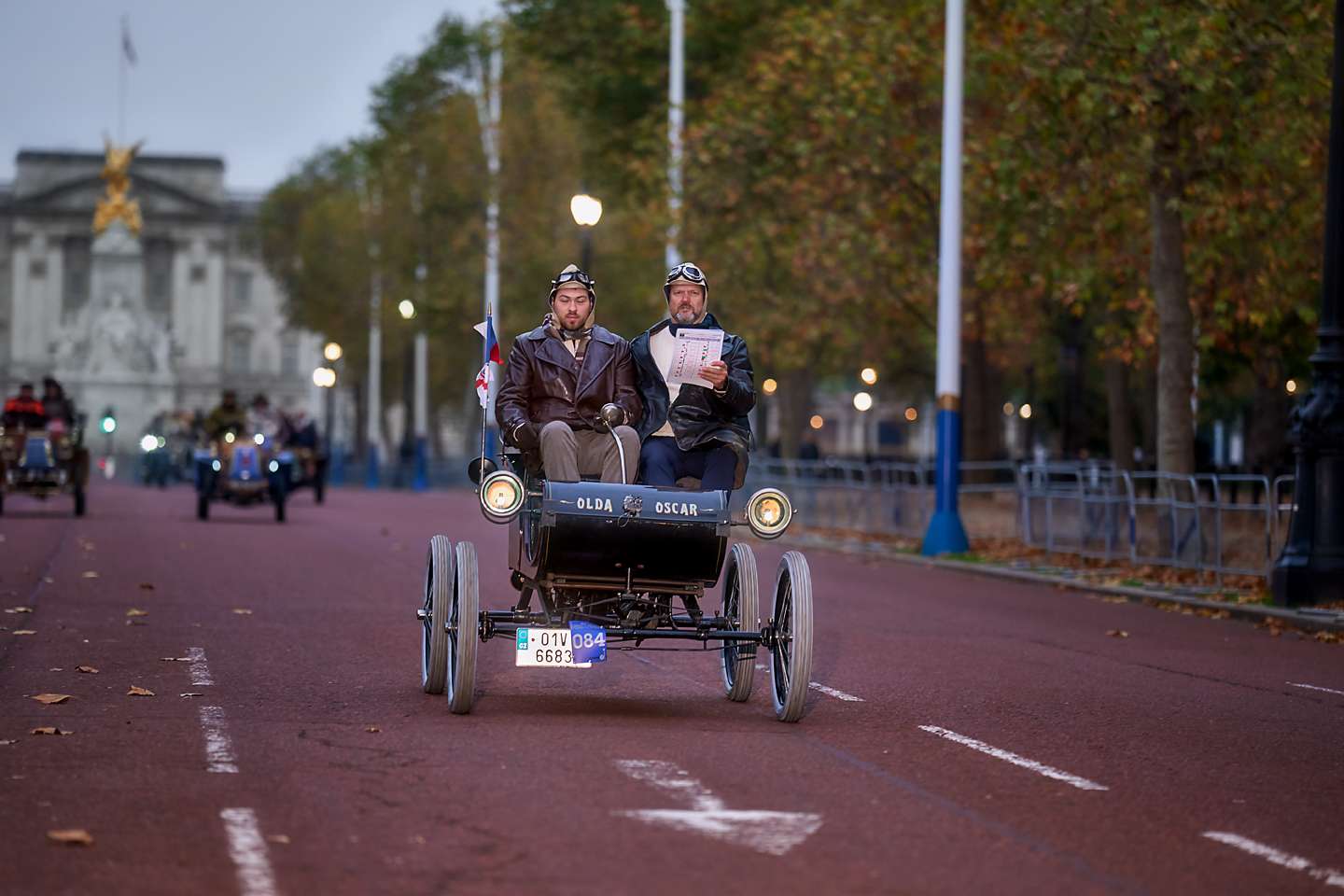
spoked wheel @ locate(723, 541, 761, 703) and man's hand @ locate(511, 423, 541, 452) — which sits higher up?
man's hand @ locate(511, 423, 541, 452)

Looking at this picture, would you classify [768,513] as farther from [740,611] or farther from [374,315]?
[374,315]

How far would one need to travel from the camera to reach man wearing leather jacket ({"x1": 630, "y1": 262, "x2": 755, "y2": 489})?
1095 centimetres

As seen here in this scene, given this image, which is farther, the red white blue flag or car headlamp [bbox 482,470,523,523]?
the red white blue flag

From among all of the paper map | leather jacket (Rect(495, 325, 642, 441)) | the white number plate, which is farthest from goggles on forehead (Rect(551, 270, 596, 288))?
the white number plate

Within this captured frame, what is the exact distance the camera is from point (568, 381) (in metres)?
11.2

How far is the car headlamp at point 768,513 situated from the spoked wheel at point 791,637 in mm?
145

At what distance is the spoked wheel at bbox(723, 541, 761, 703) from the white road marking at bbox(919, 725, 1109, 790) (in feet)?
3.28

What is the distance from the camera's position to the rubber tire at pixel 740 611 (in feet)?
36.4

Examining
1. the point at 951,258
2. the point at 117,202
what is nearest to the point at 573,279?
the point at 951,258

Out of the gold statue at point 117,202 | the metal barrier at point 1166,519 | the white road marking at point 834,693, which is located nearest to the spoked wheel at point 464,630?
the white road marking at point 834,693

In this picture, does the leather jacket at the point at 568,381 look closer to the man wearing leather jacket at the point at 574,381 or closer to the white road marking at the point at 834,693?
the man wearing leather jacket at the point at 574,381

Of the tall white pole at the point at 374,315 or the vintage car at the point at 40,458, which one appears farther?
the tall white pole at the point at 374,315

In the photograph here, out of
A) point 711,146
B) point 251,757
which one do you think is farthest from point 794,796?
point 711,146

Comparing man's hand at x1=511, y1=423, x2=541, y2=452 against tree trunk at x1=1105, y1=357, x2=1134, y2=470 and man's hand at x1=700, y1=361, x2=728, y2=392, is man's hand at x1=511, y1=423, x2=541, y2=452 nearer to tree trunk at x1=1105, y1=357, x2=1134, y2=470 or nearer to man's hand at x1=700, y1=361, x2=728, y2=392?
man's hand at x1=700, y1=361, x2=728, y2=392
